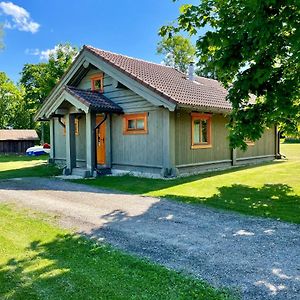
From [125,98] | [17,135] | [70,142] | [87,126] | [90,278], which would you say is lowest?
[90,278]

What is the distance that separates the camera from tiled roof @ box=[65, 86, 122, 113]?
42.9 ft

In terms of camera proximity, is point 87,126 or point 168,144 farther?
point 87,126

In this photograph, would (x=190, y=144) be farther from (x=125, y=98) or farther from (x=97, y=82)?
(x=97, y=82)

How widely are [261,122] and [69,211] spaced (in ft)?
17.4

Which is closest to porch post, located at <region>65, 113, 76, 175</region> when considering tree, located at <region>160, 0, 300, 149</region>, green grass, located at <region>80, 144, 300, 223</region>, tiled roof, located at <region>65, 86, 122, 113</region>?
tiled roof, located at <region>65, 86, 122, 113</region>

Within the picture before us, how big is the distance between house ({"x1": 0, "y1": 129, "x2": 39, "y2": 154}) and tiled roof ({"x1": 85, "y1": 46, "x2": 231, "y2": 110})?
82.2 ft

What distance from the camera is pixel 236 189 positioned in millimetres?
9938

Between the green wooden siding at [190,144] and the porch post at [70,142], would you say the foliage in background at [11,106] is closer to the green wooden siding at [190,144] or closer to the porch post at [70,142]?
the porch post at [70,142]

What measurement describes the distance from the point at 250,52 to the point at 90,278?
5846 millimetres

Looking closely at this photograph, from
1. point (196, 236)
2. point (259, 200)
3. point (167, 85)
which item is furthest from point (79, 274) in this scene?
point (167, 85)

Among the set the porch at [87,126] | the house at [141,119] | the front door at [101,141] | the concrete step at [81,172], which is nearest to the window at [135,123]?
the house at [141,119]

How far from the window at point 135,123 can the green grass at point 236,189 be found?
2.02 m

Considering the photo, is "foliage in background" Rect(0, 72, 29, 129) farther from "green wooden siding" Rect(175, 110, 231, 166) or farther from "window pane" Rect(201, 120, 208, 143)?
"window pane" Rect(201, 120, 208, 143)

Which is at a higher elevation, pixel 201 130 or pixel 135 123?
pixel 135 123
